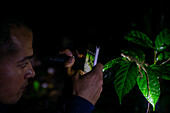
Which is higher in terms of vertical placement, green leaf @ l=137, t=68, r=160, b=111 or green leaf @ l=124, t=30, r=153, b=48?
green leaf @ l=124, t=30, r=153, b=48

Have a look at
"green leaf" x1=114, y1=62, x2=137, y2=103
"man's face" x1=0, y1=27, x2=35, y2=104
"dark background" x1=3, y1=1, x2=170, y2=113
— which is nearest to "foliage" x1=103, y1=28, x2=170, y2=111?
"green leaf" x1=114, y1=62, x2=137, y2=103

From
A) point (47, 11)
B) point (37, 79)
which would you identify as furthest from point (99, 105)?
point (37, 79)

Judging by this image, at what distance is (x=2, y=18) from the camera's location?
706 mm

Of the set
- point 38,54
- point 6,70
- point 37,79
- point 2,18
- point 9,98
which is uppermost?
point 2,18

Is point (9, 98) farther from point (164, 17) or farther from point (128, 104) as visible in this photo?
point (164, 17)

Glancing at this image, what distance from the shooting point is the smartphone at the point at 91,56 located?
734mm

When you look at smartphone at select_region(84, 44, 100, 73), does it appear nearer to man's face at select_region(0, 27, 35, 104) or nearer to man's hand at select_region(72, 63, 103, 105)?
man's hand at select_region(72, 63, 103, 105)

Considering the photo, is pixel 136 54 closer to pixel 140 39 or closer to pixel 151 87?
pixel 140 39

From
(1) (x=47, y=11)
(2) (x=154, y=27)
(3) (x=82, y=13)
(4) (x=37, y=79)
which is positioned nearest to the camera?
(2) (x=154, y=27)

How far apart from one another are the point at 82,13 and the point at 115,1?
0.61m

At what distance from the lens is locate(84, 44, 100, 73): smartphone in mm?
734

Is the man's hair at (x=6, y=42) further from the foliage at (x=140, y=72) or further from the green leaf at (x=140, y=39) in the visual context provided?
the green leaf at (x=140, y=39)

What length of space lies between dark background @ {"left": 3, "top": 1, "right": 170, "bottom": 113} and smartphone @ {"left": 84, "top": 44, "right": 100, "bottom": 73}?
4 cm

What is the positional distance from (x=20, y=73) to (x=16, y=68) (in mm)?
47
